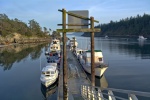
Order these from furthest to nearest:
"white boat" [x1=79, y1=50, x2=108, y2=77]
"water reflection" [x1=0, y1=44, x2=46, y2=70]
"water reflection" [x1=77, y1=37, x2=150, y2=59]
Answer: "water reflection" [x1=77, y1=37, x2=150, y2=59] < "water reflection" [x1=0, y1=44, x2=46, y2=70] < "white boat" [x1=79, y1=50, x2=108, y2=77]

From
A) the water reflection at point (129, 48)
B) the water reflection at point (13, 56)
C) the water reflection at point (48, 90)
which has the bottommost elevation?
the water reflection at point (48, 90)

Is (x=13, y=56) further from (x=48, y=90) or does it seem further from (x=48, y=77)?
(x=48, y=90)

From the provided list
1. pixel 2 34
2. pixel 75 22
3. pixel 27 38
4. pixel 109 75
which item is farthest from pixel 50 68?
pixel 27 38

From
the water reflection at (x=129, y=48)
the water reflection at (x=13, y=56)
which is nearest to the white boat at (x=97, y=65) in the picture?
the water reflection at (x=13, y=56)

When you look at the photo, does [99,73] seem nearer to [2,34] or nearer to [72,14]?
[72,14]

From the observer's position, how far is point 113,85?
32938 millimetres

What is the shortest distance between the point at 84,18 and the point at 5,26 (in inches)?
5404

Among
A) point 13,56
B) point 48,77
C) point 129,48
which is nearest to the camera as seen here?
point 48,77

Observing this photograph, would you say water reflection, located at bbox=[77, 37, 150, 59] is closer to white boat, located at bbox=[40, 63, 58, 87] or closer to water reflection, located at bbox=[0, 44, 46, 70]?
water reflection, located at bbox=[0, 44, 46, 70]

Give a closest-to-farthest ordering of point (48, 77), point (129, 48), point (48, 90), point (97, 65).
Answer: point (48, 90), point (48, 77), point (97, 65), point (129, 48)

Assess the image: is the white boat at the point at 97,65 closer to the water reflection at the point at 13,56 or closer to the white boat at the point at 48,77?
the white boat at the point at 48,77

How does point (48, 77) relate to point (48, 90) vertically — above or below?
above

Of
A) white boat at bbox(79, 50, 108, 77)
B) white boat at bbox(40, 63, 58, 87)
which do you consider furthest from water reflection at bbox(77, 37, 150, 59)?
white boat at bbox(40, 63, 58, 87)

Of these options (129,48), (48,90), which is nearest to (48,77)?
(48,90)
